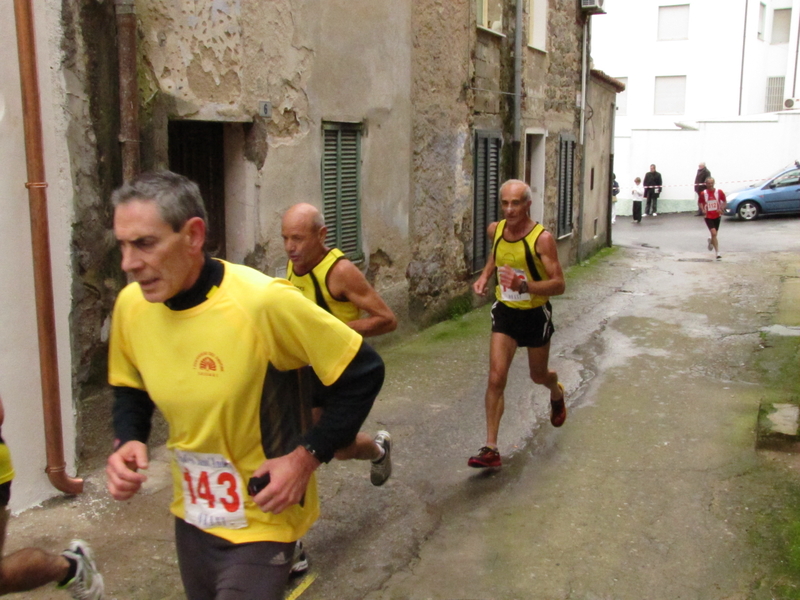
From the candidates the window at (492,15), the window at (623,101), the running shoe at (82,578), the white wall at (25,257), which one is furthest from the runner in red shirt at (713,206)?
the window at (623,101)

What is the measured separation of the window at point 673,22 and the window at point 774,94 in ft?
14.4

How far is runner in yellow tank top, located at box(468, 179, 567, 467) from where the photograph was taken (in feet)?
17.6

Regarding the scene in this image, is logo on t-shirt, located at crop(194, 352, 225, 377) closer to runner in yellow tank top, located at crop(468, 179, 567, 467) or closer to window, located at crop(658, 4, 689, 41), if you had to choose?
runner in yellow tank top, located at crop(468, 179, 567, 467)

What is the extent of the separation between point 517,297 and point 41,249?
278 centimetres

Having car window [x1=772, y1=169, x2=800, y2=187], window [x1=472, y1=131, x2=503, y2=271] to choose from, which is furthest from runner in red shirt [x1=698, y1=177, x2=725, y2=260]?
car window [x1=772, y1=169, x2=800, y2=187]

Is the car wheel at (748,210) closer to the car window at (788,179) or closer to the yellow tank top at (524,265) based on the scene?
the car window at (788,179)

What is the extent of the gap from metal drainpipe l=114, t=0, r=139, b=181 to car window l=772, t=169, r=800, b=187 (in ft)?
78.5

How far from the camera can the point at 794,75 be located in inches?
1350

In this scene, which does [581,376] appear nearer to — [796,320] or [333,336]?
[796,320]

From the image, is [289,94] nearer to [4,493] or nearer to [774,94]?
[4,493]

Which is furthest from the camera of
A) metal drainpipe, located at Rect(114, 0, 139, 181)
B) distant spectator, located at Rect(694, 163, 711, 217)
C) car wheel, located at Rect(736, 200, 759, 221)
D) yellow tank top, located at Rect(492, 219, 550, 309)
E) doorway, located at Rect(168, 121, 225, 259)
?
distant spectator, located at Rect(694, 163, 711, 217)

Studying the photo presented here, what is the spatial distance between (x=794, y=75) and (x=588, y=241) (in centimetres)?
2237

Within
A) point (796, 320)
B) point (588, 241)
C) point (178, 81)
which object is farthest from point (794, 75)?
point (178, 81)

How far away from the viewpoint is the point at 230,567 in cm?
239
